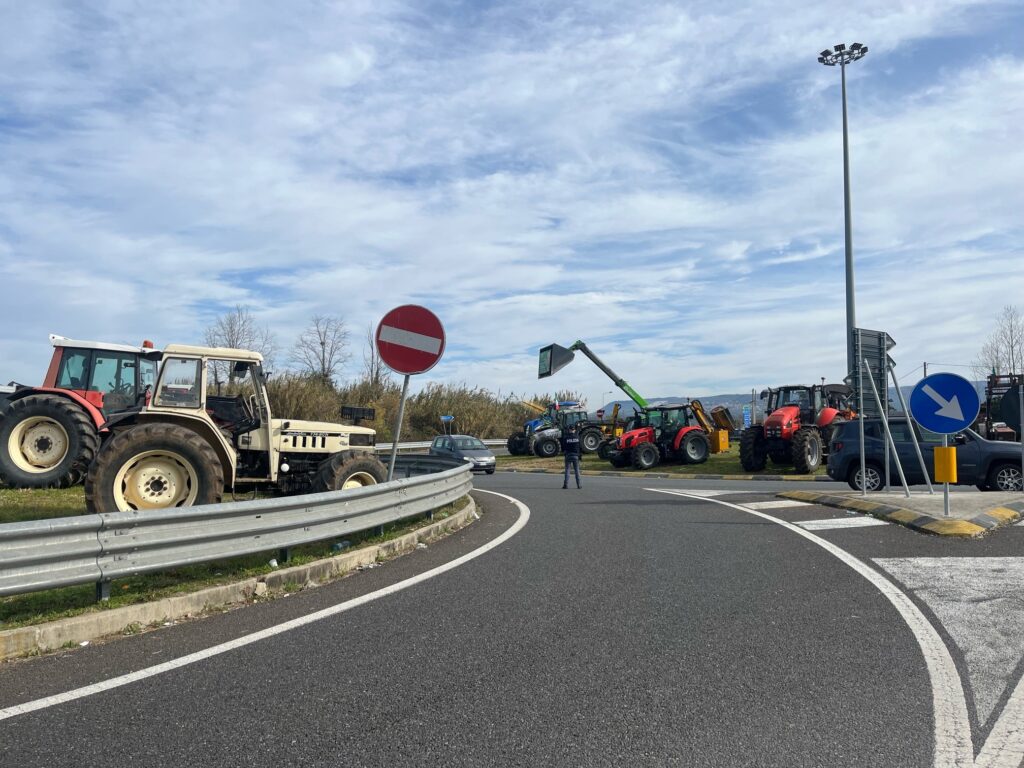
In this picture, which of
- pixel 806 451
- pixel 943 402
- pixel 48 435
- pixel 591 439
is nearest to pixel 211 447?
pixel 48 435

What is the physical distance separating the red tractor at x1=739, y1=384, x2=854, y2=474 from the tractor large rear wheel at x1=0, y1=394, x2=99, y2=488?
62.7ft

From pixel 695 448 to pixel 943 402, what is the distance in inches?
784

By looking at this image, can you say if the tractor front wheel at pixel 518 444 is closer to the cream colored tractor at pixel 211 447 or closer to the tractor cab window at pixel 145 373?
the tractor cab window at pixel 145 373

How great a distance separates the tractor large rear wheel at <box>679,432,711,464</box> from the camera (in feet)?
102

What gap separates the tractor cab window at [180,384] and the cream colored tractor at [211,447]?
12 millimetres

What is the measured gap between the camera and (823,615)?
622 centimetres

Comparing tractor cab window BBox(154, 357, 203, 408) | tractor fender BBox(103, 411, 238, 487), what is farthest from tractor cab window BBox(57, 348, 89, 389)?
tractor cab window BBox(154, 357, 203, 408)

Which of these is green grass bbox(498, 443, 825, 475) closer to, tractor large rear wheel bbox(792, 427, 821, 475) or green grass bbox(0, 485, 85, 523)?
tractor large rear wheel bbox(792, 427, 821, 475)

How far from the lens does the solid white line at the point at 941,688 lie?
375 centimetres

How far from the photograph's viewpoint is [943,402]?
1130 cm

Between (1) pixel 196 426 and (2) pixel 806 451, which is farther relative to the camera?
(2) pixel 806 451

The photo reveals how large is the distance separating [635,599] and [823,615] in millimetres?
1391

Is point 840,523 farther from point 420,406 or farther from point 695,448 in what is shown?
point 420,406

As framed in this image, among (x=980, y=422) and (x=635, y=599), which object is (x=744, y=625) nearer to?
(x=635, y=599)
